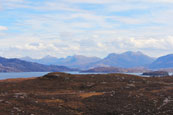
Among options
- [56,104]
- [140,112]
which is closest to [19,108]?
[56,104]

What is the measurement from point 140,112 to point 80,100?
44.2 ft

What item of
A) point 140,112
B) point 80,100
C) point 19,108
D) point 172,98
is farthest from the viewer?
point 172,98

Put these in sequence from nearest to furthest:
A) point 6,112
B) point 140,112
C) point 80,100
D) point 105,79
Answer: point 6,112 → point 140,112 → point 80,100 → point 105,79

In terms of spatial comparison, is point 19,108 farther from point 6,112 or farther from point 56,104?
point 56,104

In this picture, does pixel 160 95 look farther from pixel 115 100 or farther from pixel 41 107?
pixel 41 107

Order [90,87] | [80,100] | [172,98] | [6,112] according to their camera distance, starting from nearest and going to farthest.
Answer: [6,112]
[80,100]
[172,98]
[90,87]

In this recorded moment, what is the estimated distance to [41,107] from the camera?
4150cm

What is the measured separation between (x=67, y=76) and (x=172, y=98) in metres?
38.6

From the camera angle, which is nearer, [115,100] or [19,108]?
[19,108]

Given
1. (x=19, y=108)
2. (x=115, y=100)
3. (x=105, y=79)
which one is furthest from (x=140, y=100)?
(x=105, y=79)

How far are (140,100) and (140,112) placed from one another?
416 inches

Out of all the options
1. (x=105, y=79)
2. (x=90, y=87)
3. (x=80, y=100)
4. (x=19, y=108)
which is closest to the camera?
(x=19, y=108)

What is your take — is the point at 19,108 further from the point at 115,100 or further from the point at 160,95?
the point at 160,95

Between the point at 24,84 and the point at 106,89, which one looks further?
the point at 24,84
